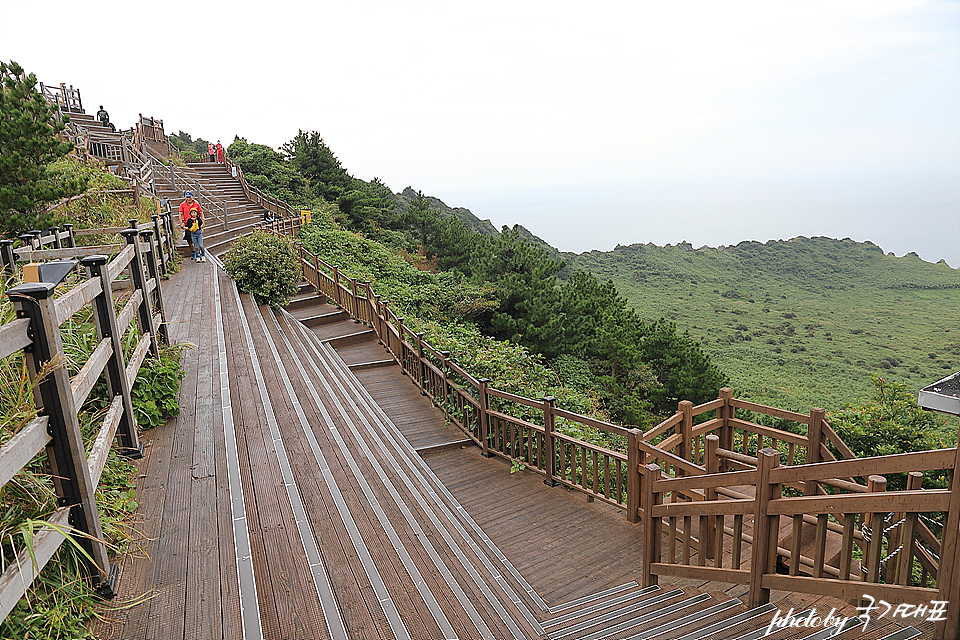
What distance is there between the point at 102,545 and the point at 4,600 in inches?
39.4

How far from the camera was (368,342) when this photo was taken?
38.1ft

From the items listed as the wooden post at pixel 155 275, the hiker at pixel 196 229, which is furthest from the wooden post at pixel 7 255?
the hiker at pixel 196 229

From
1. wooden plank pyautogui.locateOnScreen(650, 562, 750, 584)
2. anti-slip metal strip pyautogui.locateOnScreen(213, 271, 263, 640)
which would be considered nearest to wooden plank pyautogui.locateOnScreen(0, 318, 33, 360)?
anti-slip metal strip pyautogui.locateOnScreen(213, 271, 263, 640)

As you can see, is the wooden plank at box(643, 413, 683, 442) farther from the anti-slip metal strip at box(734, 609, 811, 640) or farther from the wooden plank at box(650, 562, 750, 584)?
the anti-slip metal strip at box(734, 609, 811, 640)

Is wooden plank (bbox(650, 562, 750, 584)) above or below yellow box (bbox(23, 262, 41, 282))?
below

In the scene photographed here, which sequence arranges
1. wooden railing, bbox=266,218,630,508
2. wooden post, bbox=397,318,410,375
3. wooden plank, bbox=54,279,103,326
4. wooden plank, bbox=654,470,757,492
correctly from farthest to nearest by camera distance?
1. wooden post, bbox=397,318,410,375
2. wooden railing, bbox=266,218,630,508
3. wooden plank, bbox=654,470,757,492
4. wooden plank, bbox=54,279,103,326

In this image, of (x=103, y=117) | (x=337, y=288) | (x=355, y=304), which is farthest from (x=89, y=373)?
(x=103, y=117)

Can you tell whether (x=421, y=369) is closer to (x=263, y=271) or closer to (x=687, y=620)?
(x=263, y=271)

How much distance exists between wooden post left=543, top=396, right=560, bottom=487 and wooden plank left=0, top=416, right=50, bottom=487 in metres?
4.45

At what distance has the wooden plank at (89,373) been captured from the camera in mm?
3045

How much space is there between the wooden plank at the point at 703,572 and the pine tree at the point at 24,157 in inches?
442

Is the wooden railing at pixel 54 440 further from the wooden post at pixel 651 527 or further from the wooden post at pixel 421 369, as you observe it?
the wooden post at pixel 421 369

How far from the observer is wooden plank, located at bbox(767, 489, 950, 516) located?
7.22 ft

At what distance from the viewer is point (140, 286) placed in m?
5.44
